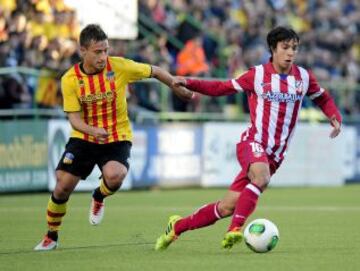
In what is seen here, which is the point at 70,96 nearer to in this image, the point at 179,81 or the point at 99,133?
the point at 99,133

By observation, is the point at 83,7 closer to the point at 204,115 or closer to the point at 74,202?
the point at 204,115

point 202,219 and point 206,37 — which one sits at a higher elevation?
point 206,37

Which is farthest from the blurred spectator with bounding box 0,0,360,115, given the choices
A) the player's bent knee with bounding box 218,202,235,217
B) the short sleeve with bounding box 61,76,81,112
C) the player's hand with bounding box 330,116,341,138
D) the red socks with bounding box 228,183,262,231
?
the red socks with bounding box 228,183,262,231

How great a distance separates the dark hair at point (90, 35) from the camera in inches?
375

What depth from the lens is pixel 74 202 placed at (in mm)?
16469

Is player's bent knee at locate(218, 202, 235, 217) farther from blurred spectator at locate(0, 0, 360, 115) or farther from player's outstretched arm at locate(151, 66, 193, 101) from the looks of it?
blurred spectator at locate(0, 0, 360, 115)

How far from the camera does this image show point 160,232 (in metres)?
11.5

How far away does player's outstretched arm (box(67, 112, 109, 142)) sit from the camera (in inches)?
365

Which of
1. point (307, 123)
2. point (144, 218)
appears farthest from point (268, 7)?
point (144, 218)

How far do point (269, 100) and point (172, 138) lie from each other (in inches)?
417

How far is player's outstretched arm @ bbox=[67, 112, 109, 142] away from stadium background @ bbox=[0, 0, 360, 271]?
1.04 m

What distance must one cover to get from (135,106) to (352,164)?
5594mm

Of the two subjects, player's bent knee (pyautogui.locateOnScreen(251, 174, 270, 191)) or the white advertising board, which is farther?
the white advertising board

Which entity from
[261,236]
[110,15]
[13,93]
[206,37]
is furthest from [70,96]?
[206,37]
